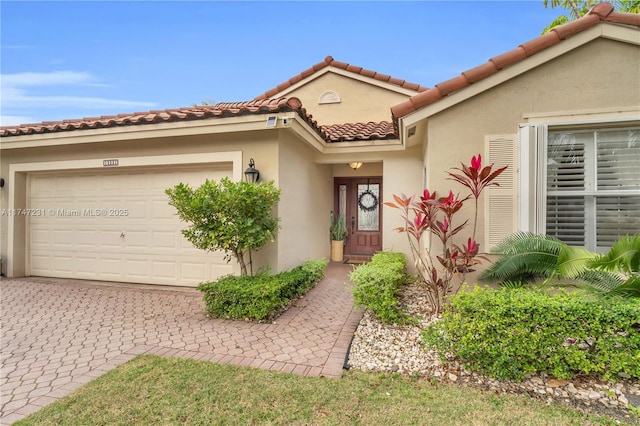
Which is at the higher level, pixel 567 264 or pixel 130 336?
pixel 567 264

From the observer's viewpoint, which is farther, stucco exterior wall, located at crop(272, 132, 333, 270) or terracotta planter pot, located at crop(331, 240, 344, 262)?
terracotta planter pot, located at crop(331, 240, 344, 262)

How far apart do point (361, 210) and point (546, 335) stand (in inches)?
332

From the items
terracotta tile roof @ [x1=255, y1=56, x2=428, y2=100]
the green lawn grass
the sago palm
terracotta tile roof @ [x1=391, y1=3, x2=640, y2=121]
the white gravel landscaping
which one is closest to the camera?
the green lawn grass

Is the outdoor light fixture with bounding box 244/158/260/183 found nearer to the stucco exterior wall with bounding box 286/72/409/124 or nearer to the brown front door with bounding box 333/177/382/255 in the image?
the brown front door with bounding box 333/177/382/255

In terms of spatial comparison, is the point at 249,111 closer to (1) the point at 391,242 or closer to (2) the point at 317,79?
(1) the point at 391,242

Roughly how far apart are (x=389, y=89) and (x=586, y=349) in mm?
10567

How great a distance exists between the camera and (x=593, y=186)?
16.1 ft

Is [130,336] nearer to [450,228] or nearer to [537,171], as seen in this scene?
[450,228]

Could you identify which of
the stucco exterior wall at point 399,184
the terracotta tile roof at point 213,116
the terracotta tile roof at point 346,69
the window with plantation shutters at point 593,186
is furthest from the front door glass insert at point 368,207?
the window with plantation shutters at point 593,186

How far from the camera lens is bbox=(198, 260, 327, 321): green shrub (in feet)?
17.8

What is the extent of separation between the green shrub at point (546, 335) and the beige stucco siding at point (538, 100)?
2.15 m

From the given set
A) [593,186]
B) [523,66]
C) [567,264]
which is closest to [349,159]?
[523,66]

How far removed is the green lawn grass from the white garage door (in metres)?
3.99

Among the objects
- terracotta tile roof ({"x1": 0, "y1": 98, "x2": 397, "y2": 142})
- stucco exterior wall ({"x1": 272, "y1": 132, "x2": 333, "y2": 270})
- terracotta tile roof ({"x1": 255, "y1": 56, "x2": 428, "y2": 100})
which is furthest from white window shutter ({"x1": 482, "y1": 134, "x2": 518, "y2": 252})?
terracotta tile roof ({"x1": 255, "y1": 56, "x2": 428, "y2": 100})
